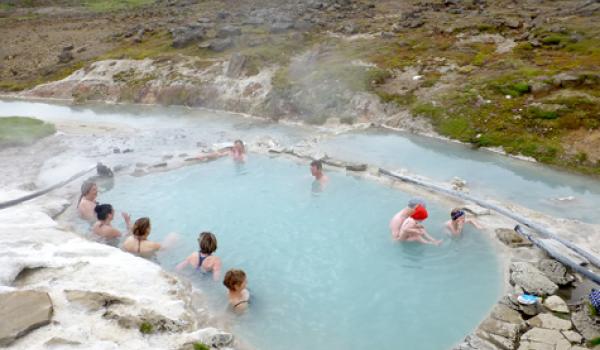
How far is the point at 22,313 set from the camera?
6.86 meters

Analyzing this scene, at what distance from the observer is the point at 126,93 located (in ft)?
91.7

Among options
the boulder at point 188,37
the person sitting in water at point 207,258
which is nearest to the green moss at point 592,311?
the person sitting in water at point 207,258

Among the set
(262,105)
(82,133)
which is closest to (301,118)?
(262,105)

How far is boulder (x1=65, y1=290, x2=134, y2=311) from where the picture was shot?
745cm

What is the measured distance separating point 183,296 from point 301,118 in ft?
45.2

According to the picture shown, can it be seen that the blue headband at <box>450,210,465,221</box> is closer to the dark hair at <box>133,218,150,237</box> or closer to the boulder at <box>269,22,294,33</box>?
the dark hair at <box>133,218,150,237</box>

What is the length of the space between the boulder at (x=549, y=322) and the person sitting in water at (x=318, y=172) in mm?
7070

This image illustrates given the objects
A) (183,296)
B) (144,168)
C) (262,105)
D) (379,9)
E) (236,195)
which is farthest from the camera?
(379,9)

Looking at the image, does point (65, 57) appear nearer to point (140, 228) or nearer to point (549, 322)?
point (140, 228)

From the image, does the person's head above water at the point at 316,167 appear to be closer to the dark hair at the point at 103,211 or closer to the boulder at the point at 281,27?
the dark hair at the point at 103,211

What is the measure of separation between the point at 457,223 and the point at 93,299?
24.4 ft

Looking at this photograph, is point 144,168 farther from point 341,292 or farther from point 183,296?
point 341,292

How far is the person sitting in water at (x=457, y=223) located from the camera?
34.1ft

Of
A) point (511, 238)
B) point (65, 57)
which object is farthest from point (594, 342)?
point (65, 57)
